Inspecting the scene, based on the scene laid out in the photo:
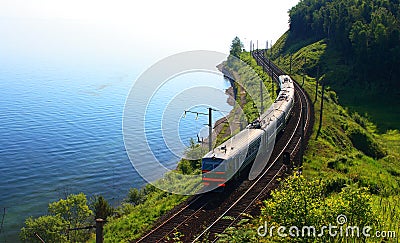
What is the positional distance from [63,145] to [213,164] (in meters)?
37.5

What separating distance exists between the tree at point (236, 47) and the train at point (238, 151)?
77565 mm

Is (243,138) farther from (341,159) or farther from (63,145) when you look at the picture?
(63,145)

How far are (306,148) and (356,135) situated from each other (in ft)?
47.3

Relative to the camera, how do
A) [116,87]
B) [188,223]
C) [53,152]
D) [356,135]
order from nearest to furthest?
1. [188,223]
2. [356,135]
3. [53,152]
4. [116,87]

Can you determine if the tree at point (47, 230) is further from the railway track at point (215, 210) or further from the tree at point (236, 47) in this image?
the tree at point (236, 47)

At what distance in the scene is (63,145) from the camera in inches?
2149

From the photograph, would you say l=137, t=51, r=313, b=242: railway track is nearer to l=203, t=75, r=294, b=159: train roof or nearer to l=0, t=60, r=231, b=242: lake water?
l=203, t=75, r=294, b=159: train roof

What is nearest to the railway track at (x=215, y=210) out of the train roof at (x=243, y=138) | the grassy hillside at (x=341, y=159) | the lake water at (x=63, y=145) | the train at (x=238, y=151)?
the train at (x=238, y=151)

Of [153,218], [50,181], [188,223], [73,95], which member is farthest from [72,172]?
[73,95]

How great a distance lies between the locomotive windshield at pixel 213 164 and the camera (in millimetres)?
22659

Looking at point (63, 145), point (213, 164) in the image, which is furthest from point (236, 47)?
point (213, 164)

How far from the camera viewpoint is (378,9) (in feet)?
249

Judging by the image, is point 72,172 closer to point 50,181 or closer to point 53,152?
point 50,181

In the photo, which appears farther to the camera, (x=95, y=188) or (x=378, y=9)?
(x=378, y=9)
